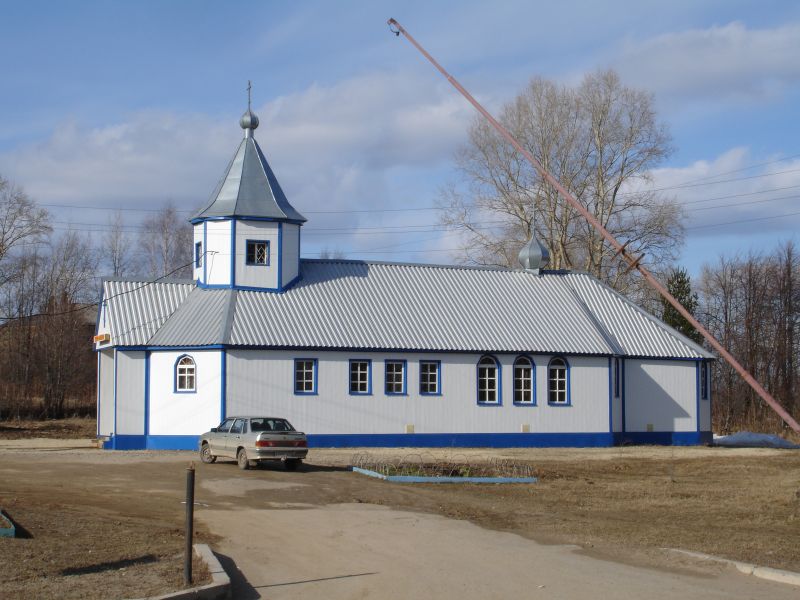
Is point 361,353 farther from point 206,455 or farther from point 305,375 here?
point 206,455

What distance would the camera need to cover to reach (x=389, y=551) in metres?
13.3

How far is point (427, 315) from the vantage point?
35969 millimetres

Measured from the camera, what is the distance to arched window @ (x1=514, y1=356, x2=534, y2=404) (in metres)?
35.4

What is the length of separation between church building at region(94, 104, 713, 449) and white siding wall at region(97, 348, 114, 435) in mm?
73

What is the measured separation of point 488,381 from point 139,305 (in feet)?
40.1

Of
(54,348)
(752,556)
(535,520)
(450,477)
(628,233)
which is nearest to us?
(752,556)

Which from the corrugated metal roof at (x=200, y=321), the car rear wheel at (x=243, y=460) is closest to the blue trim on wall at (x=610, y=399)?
the corrugated metal roof at (x=200, y=321)

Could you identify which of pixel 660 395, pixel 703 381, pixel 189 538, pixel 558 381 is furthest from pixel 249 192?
pixel 189 538

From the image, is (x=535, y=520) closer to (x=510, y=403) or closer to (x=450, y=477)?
(x=450, y=477)

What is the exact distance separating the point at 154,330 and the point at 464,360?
10458 millimetres

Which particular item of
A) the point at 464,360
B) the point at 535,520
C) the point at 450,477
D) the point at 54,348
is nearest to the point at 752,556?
the point at 535,520

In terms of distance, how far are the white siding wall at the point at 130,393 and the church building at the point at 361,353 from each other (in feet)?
0.15

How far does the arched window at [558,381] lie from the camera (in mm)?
35812

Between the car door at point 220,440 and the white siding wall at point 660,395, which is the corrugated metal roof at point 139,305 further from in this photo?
the white siding wall at point 660,395
